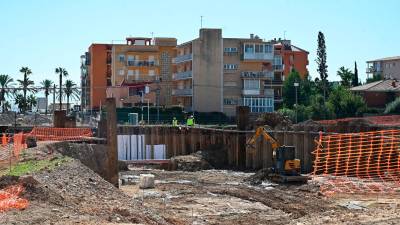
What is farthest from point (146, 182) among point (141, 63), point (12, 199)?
point (141, 63)

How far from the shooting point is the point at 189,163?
1553 inches

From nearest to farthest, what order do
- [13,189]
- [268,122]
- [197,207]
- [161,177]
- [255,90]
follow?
1. [13,189]
2. [197,207]
3. [161,177]
4. [268,122]
5. [255,90]

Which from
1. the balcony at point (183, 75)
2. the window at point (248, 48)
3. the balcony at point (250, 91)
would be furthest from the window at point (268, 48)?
the balcony at point (183, 75)

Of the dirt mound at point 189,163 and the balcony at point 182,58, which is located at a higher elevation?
the balcony at point 182,58

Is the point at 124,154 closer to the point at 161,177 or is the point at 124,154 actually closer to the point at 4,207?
the point at 161,177

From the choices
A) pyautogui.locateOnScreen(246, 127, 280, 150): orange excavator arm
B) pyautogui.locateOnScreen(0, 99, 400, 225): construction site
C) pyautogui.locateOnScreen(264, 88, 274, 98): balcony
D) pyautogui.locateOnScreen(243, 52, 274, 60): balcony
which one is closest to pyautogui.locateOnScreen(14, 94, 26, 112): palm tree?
pyautogui.locateOnScreen(243, 52, 274, 60): balcony

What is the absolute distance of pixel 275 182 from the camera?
97.8ft

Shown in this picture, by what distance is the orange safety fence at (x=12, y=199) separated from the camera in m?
13.8

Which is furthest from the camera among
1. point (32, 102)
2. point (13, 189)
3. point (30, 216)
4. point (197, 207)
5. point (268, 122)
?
point (32, 102)

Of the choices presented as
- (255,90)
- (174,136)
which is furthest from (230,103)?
(174,136)

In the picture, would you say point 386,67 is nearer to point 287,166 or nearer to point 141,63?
point 141,63

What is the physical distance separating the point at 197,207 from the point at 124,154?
2160 cm

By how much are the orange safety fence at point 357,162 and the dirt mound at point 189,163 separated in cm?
816

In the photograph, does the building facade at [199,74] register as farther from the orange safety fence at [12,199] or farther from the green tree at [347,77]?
the orange safety fence at [12,199]
